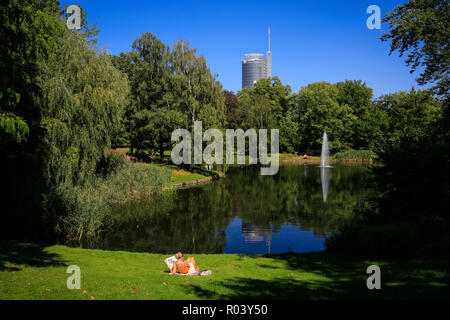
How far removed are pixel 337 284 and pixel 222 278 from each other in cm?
295

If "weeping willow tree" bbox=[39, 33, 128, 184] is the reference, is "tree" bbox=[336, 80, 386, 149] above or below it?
above

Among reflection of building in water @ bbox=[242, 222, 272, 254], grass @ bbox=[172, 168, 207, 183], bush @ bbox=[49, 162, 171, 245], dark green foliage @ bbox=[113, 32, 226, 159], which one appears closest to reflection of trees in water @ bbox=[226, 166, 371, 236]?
reflection of building in water @ bbox=[242, 222, 272, 254]

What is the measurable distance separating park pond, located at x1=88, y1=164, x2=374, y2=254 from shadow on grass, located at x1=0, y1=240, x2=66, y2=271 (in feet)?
10.9

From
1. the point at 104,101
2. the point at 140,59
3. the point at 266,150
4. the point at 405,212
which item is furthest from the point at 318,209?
the point at 266,150

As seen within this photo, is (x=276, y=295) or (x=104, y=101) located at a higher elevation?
(x=104, y=101)

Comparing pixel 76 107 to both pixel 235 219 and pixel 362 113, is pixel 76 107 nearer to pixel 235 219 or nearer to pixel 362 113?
pixel 235 219

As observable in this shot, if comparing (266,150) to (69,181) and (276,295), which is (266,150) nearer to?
(69,181)

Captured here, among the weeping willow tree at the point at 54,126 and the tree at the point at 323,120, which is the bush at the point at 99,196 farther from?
the tree at the point at 323,120

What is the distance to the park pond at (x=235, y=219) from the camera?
15.4 m

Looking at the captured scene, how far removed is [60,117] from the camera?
18594 mm

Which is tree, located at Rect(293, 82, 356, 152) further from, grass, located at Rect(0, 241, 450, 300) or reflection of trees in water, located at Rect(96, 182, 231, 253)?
grass, located at Rect(0, 241, 450, 300)

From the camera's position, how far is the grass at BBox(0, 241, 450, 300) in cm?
705

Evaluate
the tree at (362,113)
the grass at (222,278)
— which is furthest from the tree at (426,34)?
the tree at (362,113)
